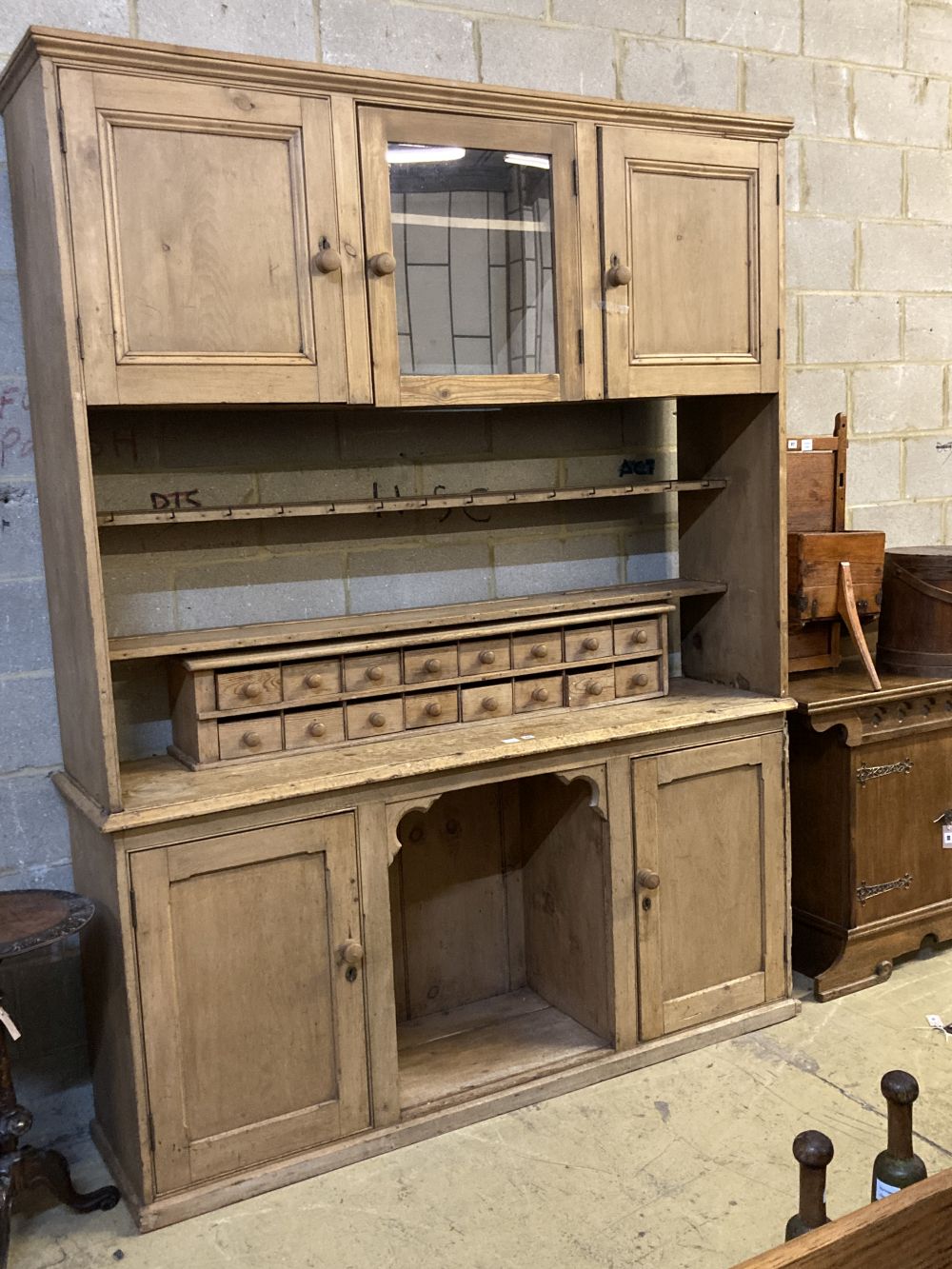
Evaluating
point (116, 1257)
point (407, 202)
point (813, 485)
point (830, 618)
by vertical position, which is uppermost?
point (407, 202)

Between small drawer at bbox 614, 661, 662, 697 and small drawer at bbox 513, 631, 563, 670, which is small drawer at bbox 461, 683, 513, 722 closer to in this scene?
small drawer at bbox 513, 631, 563, 670

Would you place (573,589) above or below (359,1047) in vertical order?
above

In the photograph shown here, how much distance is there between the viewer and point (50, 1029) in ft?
8.46

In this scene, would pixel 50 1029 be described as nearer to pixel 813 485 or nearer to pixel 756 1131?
pixel 756 1131

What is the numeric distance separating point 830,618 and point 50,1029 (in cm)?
213

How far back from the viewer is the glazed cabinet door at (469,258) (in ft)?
7.66

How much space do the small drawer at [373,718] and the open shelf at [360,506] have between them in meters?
0.41

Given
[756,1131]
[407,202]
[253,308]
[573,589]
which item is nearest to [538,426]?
[573,589]

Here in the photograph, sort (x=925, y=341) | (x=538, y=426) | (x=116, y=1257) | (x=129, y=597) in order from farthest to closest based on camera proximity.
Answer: (x=925, y=341) < (x=538, y=426) < (x=129, y=597) < (x=116, y=1257)

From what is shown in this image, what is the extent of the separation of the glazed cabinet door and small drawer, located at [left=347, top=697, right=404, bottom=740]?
643mm

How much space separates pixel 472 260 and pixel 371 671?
2.89ft

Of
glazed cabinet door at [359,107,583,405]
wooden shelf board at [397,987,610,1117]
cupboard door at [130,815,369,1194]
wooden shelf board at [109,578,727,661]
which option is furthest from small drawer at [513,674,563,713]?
wooden shelf board at [397,987,610,1117]

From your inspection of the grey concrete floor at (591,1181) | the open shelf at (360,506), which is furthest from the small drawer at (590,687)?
the grey concrete floor at (591,1181)

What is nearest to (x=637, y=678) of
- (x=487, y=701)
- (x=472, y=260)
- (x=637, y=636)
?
(x=637, y=636)
